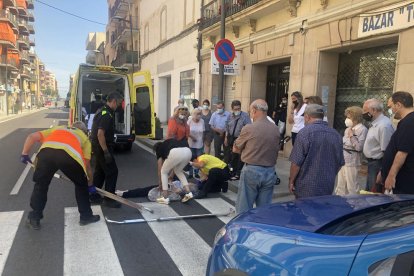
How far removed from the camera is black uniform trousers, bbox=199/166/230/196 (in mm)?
6418

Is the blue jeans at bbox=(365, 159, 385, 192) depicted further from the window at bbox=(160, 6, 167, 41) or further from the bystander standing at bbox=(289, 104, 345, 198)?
the window at bbox=(160, 6, 167, 41)

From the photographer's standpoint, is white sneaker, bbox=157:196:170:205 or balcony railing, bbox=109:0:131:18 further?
balcony railing, bbox=109:0:131:18

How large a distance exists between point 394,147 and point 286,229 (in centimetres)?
252

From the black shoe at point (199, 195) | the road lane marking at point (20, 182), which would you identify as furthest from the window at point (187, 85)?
the black shoe at point (199, 195)

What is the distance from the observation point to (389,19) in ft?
22.6

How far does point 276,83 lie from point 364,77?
12.9ft

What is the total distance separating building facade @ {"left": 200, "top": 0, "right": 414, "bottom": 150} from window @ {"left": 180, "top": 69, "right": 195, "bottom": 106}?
15.4 feet

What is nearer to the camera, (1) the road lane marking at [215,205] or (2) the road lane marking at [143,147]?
(1) the road lane marking at [215,205]

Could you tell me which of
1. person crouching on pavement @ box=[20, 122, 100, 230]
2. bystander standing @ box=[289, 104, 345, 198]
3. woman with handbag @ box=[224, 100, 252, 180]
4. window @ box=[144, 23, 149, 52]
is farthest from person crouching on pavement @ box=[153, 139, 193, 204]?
window @ box=[144, 23, 149, 52]

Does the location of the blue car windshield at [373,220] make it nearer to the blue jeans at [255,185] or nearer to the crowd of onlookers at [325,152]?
the crowd of onlookers at [325,152]

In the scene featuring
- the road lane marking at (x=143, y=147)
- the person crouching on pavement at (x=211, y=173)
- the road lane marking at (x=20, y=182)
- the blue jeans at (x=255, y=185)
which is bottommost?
the road lane marking at (x=143, y=147)

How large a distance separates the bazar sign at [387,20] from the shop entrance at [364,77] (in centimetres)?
67

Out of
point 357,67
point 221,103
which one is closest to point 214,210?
point 221,103

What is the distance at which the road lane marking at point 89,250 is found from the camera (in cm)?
348
